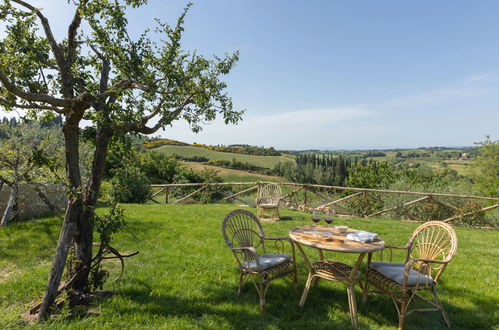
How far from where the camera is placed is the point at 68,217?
2.47 metres

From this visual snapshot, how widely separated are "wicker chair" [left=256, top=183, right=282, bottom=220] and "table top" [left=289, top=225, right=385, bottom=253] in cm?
390

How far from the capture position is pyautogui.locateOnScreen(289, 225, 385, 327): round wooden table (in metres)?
2.47

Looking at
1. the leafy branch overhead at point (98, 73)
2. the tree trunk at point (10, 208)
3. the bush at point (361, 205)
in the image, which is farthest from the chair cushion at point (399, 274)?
the tree trunk at point (10, 208)

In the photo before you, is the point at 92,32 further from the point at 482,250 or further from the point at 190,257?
the point at 482,250

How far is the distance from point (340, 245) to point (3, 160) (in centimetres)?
613

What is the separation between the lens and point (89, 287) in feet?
9.05

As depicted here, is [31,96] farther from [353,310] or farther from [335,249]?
[353,310]

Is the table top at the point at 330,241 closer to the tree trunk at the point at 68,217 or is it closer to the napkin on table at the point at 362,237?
the napkin on table at the point at 362,237

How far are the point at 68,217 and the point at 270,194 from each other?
18.4 feet

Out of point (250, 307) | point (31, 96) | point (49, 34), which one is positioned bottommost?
point (250, 307)

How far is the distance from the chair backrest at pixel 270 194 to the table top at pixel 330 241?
4.11 m

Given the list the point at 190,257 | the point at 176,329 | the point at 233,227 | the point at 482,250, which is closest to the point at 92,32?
the point at 233,227

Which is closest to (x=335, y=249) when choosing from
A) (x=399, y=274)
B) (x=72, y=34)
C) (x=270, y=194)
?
(x=399, y=274)

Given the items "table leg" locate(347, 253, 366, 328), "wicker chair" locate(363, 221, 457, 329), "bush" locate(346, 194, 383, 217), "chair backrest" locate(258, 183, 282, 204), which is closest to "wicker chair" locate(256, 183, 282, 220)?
"chair backrest" locate(258, 183, 282, 204)
